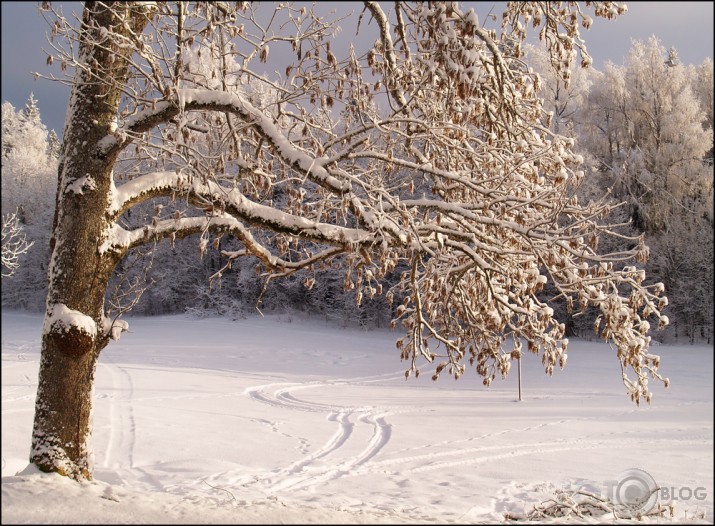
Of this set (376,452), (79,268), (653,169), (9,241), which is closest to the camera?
(79,268)

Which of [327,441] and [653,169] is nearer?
[327,441]

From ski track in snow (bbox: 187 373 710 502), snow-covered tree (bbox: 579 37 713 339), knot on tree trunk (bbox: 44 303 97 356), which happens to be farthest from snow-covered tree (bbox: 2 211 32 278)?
snow-covered tree (bbox: 579 37 713 339)

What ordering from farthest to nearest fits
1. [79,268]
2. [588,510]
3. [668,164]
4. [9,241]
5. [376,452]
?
[668,164]
[9,241]
[376,452]
[588,510]
[79,268]

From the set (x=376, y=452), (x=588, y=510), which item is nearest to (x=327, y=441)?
(x=376, y=452)

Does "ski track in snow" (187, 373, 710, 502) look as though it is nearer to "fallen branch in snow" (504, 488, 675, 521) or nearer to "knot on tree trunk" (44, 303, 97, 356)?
"fallen branch in snow" (504, 488, 675, 521)

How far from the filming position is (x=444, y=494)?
7.26m

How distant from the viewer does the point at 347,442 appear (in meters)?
10.2

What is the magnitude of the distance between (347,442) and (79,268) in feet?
22.5

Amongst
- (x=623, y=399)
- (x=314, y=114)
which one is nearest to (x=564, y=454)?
(x=623, y=399)

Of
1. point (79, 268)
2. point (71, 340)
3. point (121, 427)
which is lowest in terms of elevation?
point (121, 427)

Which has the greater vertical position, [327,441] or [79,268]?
[79,268]

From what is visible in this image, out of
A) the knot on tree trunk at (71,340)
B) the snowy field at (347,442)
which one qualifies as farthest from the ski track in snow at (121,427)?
the knot on tree trunk at (71,340)

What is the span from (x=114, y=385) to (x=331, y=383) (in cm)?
616

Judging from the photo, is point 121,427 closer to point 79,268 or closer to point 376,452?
point 376,452
